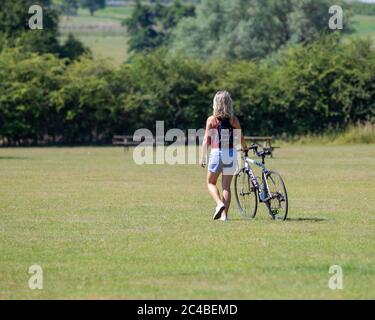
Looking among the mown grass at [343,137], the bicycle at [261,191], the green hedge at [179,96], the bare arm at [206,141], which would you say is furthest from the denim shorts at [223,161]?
the green hedge at [179,96]

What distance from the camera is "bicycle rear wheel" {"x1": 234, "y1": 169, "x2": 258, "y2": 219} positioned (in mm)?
17594

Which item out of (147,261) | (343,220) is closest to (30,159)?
(343,220)

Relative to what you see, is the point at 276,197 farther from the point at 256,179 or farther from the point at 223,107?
the point at 223,107

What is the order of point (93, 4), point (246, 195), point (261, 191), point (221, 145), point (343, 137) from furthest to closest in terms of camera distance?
point (93, 4)
point (343, 137)
point (246, 195)
point (261, 191)
point (221, 145)

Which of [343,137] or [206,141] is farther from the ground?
[343,137]

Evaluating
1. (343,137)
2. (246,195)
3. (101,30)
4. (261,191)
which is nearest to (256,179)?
(261,191)

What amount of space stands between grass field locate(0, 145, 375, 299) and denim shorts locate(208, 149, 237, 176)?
0.92 m

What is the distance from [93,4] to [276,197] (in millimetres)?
167175

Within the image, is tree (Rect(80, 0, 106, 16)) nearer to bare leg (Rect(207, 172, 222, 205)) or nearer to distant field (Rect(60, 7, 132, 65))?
distant field (Rect(60, 7, 132, 65))

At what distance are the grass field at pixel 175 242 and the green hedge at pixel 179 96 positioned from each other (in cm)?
2823

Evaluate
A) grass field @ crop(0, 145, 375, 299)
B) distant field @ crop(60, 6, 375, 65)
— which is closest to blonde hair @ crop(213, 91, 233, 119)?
grass field @ crop(0, 145, 375, 299)

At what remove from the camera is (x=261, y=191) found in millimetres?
17312

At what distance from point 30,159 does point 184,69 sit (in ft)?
61.7
